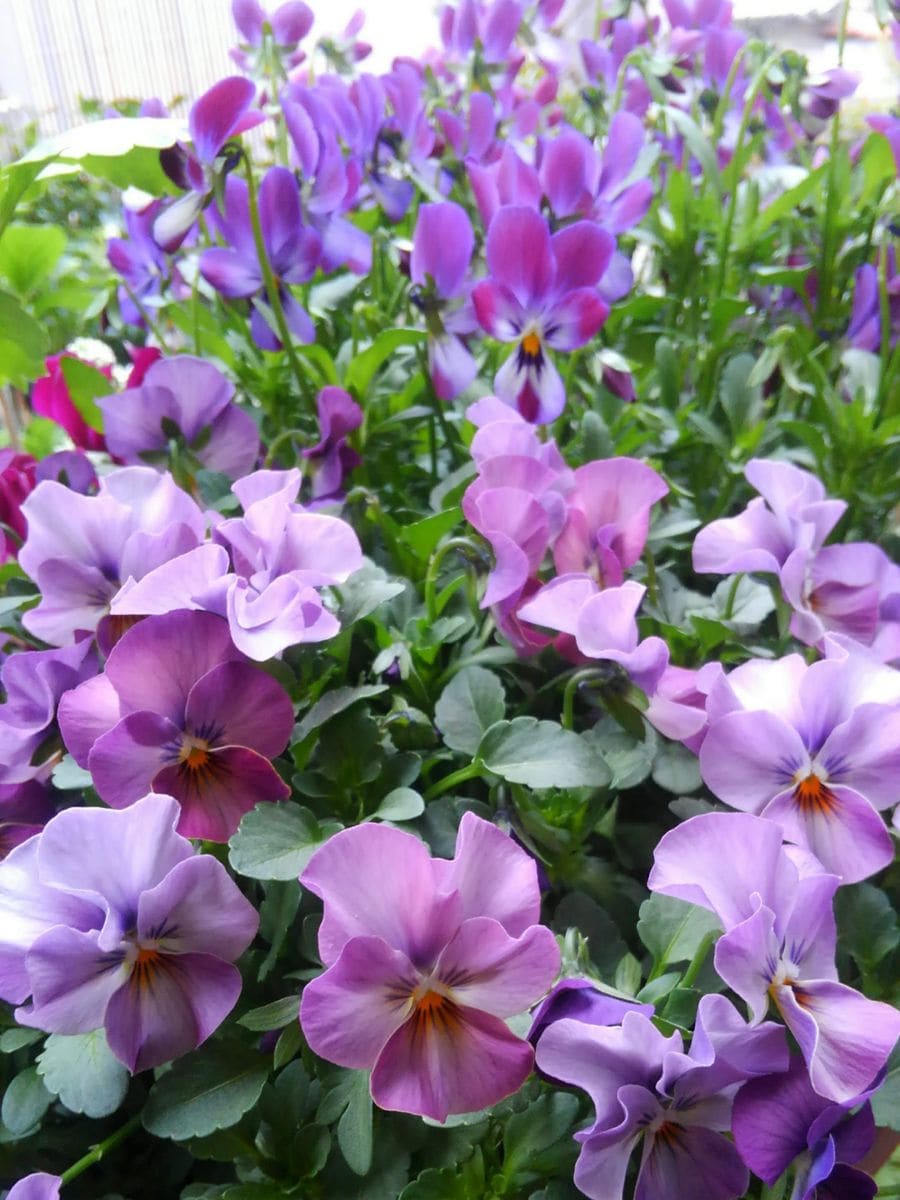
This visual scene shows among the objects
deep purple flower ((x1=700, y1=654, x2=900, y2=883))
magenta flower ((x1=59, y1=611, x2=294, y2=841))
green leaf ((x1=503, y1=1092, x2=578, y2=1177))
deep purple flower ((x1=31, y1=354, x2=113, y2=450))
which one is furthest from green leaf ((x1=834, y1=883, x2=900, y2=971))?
deep purple flower ((x1=31, y1=354, x2=113, y2=450))

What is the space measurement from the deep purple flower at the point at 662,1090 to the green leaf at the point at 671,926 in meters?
0.07

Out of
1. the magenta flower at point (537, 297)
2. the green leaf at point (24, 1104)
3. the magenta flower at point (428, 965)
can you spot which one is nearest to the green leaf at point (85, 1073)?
the green leaf at point (24, 1104)

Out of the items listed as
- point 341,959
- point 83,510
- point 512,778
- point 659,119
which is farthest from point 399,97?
point 341,959

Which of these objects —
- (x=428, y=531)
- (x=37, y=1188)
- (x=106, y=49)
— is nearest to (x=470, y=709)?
(x=428, y=531)

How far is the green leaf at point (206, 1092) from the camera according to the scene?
41 centimetres

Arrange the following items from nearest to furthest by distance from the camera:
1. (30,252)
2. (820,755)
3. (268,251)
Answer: (820,755) → (268,251) → (30,252)

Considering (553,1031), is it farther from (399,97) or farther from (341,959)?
(399,97)

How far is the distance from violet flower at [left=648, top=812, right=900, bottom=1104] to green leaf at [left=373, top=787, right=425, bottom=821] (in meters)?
0.12

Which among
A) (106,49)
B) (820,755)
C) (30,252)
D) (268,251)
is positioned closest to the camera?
(820,755)

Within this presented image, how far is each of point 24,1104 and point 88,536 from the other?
26 centimetres

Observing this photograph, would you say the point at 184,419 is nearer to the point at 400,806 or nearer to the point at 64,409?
the point at 64,409

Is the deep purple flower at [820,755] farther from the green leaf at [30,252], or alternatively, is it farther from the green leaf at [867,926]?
the green leaf at [30,252]

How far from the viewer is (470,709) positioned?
0.50 m

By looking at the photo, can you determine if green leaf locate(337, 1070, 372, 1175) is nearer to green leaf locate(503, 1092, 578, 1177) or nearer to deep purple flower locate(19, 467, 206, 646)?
green leaf locate(503, 1092, 578, 1177)
